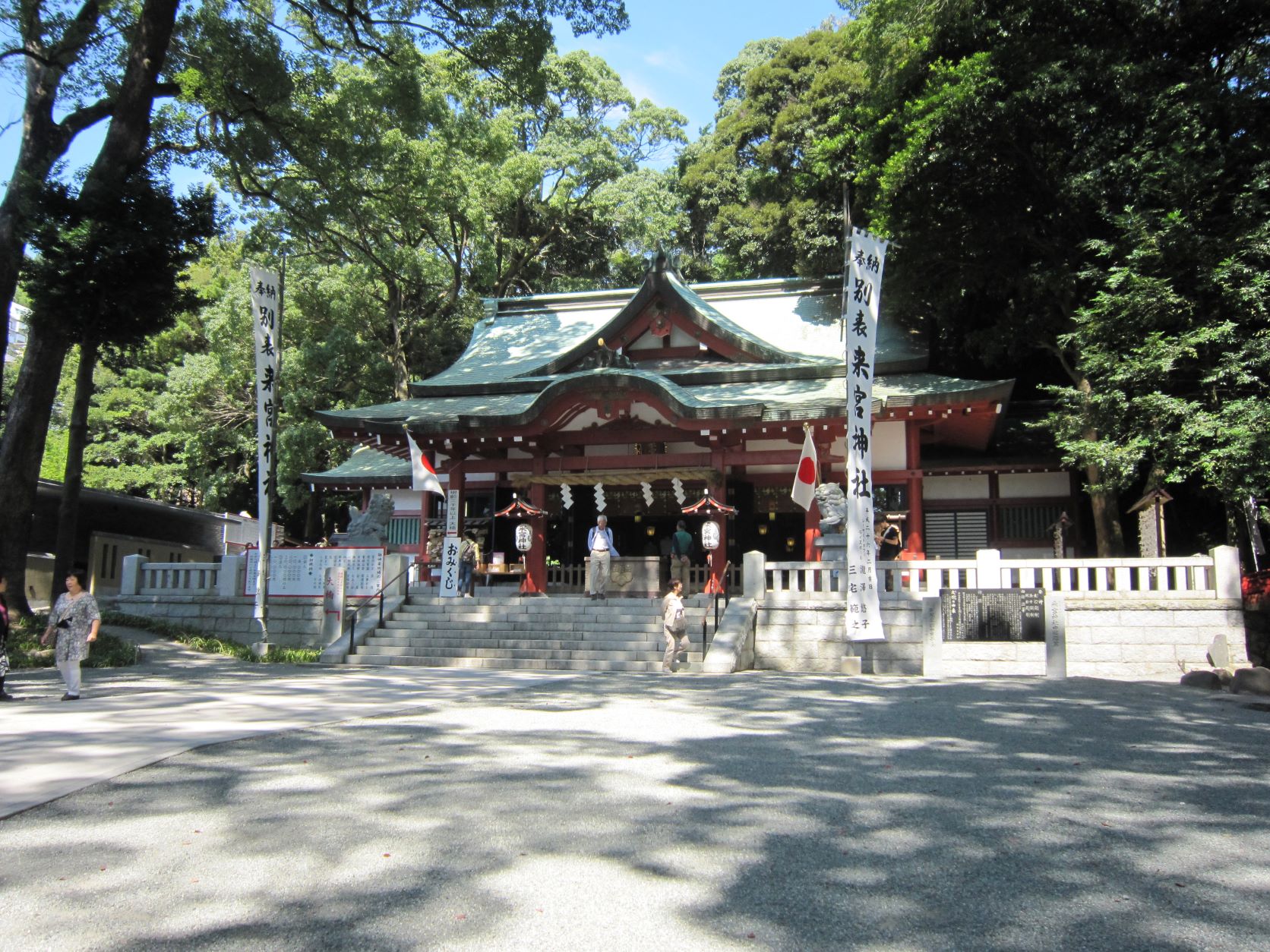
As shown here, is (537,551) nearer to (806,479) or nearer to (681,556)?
(681,556)

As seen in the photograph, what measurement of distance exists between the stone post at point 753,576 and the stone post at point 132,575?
37.5 ft

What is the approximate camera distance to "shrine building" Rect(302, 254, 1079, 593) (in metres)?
16.7

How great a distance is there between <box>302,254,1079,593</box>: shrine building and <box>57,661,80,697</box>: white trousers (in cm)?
836

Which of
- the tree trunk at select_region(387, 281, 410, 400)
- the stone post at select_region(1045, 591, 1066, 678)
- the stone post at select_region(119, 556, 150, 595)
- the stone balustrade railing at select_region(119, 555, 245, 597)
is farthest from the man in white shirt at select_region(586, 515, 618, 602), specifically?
the tree trunk at select_region(387, 281, 410, 400)

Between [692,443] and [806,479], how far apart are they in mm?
4118

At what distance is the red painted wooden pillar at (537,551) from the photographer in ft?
57.1

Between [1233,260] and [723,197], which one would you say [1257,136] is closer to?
[1233,260]

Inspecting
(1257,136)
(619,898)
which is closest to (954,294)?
(1257,136)

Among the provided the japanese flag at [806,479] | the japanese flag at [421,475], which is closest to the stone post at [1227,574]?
the japanese flag at [806,479]

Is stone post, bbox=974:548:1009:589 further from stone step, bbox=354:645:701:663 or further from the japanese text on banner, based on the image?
the japanese text on banner

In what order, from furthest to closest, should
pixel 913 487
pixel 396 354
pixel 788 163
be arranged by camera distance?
pixel 396 354, pixel 788 163, pixel 913 487

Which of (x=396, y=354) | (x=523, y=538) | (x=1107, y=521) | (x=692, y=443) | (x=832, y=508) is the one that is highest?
(x=396, y=354)

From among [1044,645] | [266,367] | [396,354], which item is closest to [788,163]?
[396,354]

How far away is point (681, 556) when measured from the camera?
54.3ft
